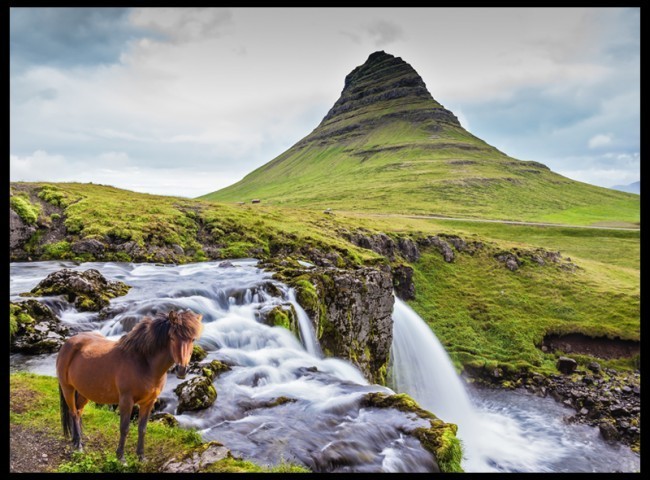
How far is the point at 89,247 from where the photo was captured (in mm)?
31109

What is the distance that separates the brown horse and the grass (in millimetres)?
492

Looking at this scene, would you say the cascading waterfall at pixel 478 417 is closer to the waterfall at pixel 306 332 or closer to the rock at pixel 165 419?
the waterfall at pixel 306 332

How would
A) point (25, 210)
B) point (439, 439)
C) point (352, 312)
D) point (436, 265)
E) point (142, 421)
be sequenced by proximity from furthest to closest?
point (436, 265) → point (25, 210) → point (352, 312) → point (439, 439) → point (142, 421)

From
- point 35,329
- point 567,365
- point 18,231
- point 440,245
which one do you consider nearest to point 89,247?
point 18,231

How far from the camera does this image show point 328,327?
2452 cm

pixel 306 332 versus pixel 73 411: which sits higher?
pixel 73 411

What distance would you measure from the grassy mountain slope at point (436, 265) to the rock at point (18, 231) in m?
0.58

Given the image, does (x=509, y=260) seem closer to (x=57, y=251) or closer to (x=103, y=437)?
(x=57, y=251)

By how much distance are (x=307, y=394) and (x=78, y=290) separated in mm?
13494

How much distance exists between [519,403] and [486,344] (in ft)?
36.5

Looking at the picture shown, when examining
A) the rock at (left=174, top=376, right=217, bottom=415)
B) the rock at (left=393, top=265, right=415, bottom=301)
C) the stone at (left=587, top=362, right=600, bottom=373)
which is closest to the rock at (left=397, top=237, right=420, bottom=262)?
the rock at (left=393, top=265, right=415, bottom=301)

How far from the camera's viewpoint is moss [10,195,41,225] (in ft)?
103
